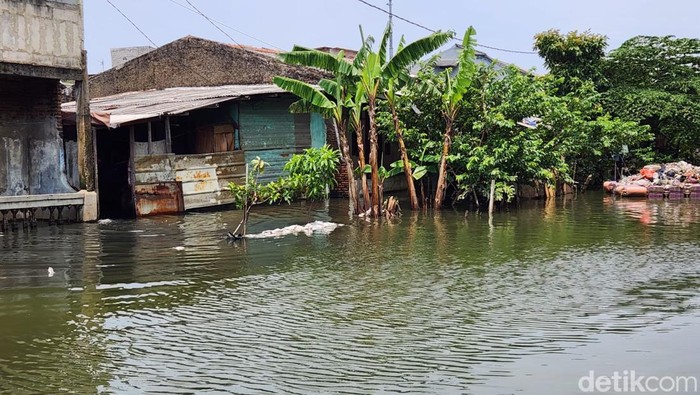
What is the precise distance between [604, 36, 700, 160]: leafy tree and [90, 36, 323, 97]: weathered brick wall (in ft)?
40.5

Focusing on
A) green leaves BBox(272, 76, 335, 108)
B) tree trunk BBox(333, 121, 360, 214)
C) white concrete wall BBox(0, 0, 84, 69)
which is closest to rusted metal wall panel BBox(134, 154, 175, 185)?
white concrete wall BBox(0, 0, 84, 69)

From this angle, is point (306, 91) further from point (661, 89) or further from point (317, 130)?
point (661, 89)

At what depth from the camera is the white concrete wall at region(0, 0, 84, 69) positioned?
15375 mm

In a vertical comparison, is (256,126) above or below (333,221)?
above

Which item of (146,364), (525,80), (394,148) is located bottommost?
(146,364)

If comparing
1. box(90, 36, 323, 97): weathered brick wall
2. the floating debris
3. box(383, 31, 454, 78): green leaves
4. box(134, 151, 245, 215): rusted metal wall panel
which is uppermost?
box(90, 36, 323, 97): weathered brick wall

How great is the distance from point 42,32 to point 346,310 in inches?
425

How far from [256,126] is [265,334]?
14572 millimetres

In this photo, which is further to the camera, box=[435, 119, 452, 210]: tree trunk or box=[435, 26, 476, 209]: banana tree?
box=[435, 119, 452, 210]: tree trunk

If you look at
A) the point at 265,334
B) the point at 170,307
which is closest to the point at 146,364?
the point at 265,334

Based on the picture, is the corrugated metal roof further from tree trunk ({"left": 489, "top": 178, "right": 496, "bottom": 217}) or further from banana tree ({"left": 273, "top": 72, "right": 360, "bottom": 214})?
tree trunk ({"left": 489, "top": 178, "right": 496, "bottom": 217})

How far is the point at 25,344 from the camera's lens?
287 inches

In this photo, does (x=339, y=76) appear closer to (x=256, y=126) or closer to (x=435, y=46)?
(x=435, y=46)

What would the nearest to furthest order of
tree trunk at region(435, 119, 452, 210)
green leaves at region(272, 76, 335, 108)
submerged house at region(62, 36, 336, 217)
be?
green leaves at region(272, 76, 335, 108)
submerged house at region(62, 36, 336, 217)
tree trunk at region(435, 119, 452, 210)
